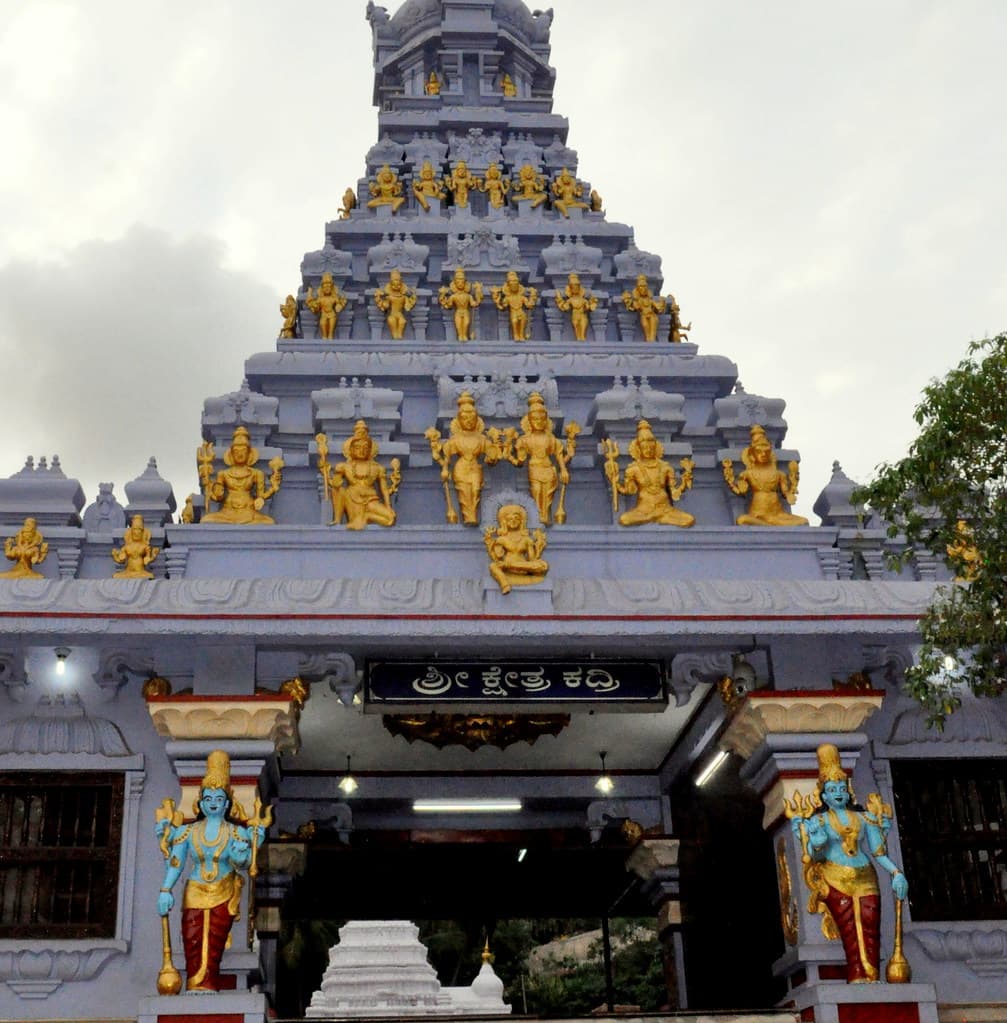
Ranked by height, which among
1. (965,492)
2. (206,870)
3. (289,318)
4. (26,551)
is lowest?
(206,870)

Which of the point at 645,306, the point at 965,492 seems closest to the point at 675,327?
the point at 645,306

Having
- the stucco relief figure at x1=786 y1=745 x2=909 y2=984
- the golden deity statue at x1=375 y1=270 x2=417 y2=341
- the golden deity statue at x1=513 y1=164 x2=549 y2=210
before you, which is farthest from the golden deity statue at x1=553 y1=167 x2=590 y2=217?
the stucco relief figure at x1=786 y1=745 x2=909 y2=984

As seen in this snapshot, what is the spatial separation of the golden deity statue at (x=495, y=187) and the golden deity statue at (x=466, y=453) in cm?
475

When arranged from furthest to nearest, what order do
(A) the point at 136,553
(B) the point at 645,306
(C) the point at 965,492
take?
(B) the point at 645,306, (A) the point at 136,553, (C) the point at 965,492

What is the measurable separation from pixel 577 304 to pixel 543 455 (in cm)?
313

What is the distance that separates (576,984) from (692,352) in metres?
27.1

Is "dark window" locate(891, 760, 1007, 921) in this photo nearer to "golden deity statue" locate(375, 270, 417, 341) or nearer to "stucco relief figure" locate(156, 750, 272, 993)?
"stucco relief figure" locate(156, 750, 272, 993)

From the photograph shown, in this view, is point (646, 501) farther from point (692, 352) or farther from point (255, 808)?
point (255, 808)

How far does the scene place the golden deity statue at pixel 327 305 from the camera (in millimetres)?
15477

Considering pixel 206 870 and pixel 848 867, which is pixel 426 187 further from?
pixel 848 867

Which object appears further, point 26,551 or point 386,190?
point 386,190

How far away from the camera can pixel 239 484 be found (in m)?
13.1

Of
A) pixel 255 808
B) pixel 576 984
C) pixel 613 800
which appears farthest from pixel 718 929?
pixel 576 984

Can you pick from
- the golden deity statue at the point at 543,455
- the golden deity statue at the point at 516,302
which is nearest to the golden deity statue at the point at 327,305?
the golden deity statue at the point at 516,302
